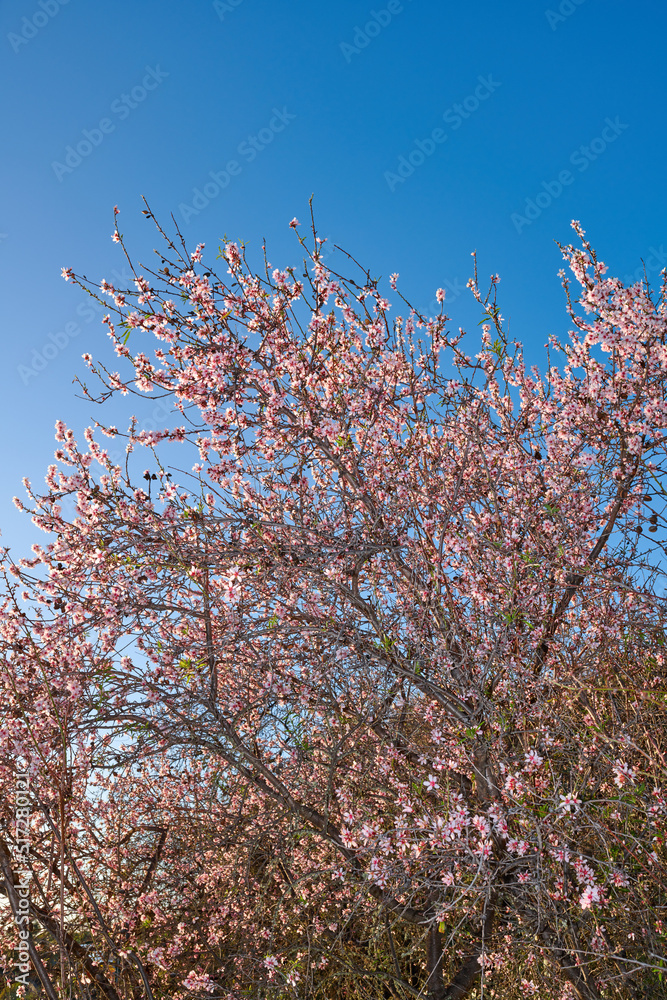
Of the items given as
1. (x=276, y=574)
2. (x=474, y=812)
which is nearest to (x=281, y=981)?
(x=474, y=812)

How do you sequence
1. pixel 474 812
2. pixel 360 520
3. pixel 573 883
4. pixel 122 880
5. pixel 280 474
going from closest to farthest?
pixel 573 883
pixel 474 812
pixel 360 520
pixel 280 474
pixel 122 880

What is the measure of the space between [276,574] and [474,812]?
2.17m

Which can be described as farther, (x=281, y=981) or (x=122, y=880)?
(x=122, y=880)

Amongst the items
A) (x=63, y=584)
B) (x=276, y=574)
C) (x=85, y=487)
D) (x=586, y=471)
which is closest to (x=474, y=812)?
(x=276, y=574)

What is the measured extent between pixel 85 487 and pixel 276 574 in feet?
5.65

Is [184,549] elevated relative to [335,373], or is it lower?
lower

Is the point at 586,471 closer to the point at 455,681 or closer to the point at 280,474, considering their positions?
the point at 455,681

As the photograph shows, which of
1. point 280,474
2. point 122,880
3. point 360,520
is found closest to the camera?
point 360,520

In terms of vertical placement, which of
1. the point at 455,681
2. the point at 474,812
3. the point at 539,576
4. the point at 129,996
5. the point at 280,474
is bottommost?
the point at 129,996

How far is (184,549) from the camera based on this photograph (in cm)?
471

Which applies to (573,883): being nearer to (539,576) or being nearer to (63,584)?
(539,576)

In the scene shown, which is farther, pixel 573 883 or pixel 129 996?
pixel 129 996

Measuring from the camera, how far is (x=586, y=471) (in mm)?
5141

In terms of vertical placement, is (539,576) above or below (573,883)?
above
